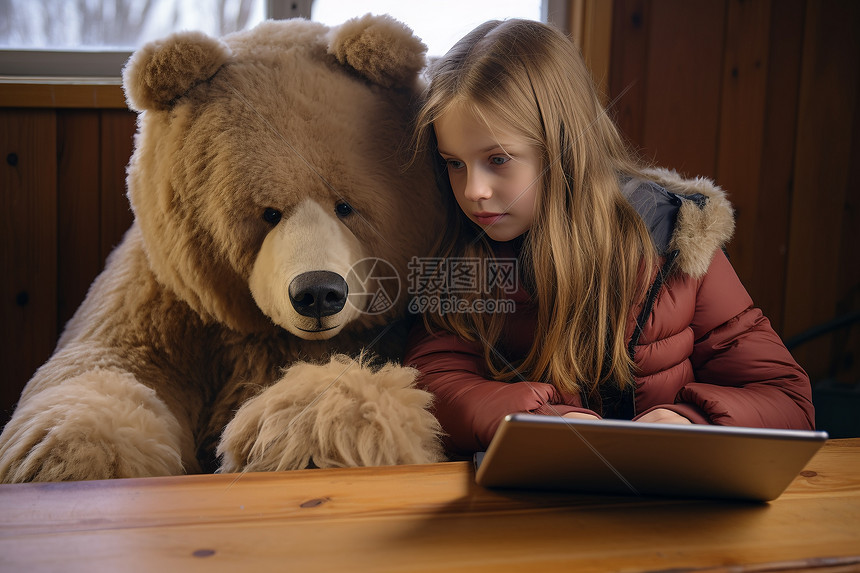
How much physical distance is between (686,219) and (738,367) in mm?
211

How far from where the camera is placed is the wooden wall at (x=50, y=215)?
119cm

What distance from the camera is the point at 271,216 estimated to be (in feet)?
2.73

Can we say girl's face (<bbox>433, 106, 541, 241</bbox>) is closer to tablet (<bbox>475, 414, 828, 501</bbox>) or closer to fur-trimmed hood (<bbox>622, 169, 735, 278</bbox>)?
fur-trimmed hood (<bbox>622, 169, 735, 278</bbox>)

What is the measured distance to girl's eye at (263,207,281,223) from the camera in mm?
830

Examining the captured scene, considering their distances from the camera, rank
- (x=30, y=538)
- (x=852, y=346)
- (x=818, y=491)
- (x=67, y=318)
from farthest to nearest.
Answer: (x=852, y=346) < (x=67, y=318) < (x=818, y=491) < (x=30, y=538)

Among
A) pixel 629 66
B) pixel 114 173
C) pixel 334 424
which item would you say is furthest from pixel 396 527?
pixel 629 66

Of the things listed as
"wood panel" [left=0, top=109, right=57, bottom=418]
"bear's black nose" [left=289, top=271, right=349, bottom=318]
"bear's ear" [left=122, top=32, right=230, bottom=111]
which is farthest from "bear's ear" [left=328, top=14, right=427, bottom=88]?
"wood panel" [left=0, top=109, right=57, bottom=418]

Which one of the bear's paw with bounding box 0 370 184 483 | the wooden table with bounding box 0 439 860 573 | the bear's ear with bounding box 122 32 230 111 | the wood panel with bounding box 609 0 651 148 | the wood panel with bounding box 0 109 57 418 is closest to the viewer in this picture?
the wooden table with bounding box 0 439 860 573

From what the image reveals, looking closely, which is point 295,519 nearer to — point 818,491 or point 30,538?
point 30,538

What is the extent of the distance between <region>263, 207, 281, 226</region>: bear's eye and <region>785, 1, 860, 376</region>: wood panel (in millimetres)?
1157

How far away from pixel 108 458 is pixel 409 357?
1.27 feet

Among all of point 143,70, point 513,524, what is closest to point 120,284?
point 143,70

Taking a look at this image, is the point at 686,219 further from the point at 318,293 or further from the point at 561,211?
the point at 318,293

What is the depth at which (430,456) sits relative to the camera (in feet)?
2.40
